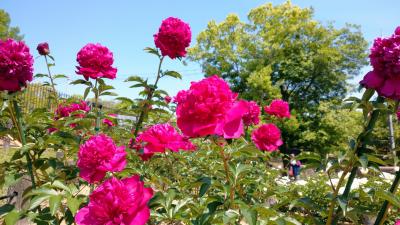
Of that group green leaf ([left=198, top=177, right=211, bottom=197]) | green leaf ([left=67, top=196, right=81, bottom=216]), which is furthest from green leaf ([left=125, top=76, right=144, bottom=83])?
green leaf ([left=198, top=177, right=211, bottom=197])

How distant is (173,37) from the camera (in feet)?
7.22

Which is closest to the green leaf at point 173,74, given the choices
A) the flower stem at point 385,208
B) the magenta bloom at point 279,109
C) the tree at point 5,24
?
the magenta bloom at point 279,109

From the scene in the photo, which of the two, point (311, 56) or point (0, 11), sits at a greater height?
point (0, 11)

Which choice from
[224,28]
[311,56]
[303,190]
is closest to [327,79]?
[311,56]

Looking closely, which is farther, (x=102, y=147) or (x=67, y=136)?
(x=67, y=136)

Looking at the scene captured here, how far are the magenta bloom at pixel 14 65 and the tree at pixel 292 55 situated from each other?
1705 cm

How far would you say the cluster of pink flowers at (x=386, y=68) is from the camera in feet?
3.33

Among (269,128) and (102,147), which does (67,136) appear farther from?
(269,128)

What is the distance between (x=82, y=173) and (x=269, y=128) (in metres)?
1.53

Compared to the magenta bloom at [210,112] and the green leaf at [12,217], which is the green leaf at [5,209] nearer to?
the green leaf at [12,217]

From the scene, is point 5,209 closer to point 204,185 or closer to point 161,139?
point 161,139

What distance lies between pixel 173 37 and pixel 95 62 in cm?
52

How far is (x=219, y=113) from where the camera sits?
34.9 inches

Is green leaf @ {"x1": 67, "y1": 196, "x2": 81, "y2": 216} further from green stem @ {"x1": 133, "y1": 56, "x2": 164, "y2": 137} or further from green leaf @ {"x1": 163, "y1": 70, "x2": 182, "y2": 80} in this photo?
green leaf @ {"x1": 163, "y1": 70, "x2": 182, "y2": 80}
